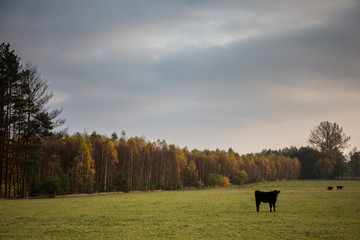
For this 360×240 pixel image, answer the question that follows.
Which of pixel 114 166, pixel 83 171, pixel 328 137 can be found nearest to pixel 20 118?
pixel 83 171

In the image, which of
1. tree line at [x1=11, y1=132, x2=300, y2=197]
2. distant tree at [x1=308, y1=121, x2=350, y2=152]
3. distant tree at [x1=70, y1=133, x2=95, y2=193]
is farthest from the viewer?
distant tree at [x1=308, y1=121, x2=350, y2=152]

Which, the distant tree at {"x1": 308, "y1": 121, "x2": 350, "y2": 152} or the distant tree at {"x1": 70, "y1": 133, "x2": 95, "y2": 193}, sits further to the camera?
the distant tree at {"x1": 308, "y1": 121, "x2": 350, "y2": 152}

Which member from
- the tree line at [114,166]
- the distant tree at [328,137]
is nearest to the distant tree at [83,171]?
the tree line at [114,166]

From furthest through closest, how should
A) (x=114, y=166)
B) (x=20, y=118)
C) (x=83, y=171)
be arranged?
(x=114, y=166) < (x=83, y=171) < (x=20, y=118)

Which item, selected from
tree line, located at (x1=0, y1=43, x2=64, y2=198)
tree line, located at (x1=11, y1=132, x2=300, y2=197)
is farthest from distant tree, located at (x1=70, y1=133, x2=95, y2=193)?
tree line, located at (x1=0, y1=43, x2=64, y2=198)

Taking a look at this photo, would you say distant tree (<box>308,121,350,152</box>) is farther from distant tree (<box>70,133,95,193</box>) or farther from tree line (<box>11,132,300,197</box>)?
distant tree (<box>70,133,95,193</box>)

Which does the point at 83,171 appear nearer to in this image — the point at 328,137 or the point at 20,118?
the point at 20,118

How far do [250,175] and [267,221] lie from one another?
4602 inches

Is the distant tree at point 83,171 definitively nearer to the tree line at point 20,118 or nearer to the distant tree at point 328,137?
the tree line at point 20,118

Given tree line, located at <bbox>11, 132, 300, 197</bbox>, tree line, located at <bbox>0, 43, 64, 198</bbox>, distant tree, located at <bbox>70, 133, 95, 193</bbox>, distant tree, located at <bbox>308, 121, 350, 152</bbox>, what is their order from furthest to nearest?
distant tree, located at <bbox>308, 121, 350, 152</bbox>, distant tree, located at <bbox>70, 133, 95, 193</bbox>, tree line, located at <bbox>11, 132, 300, 197</bbox>, tree line, located at <bbox>0, 43, 64, 198</bbox>

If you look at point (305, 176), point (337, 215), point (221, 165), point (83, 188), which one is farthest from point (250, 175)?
point (337, 215)

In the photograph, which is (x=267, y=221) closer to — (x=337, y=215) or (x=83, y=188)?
(x=337, y=215)

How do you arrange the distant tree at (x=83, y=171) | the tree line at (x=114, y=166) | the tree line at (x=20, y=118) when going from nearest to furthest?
the tree line at (x=20, y=118), the tree line at (x=114, y=166), the distant tree at (x=83, y=171)

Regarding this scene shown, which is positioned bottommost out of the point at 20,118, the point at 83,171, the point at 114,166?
the point at 83,171
